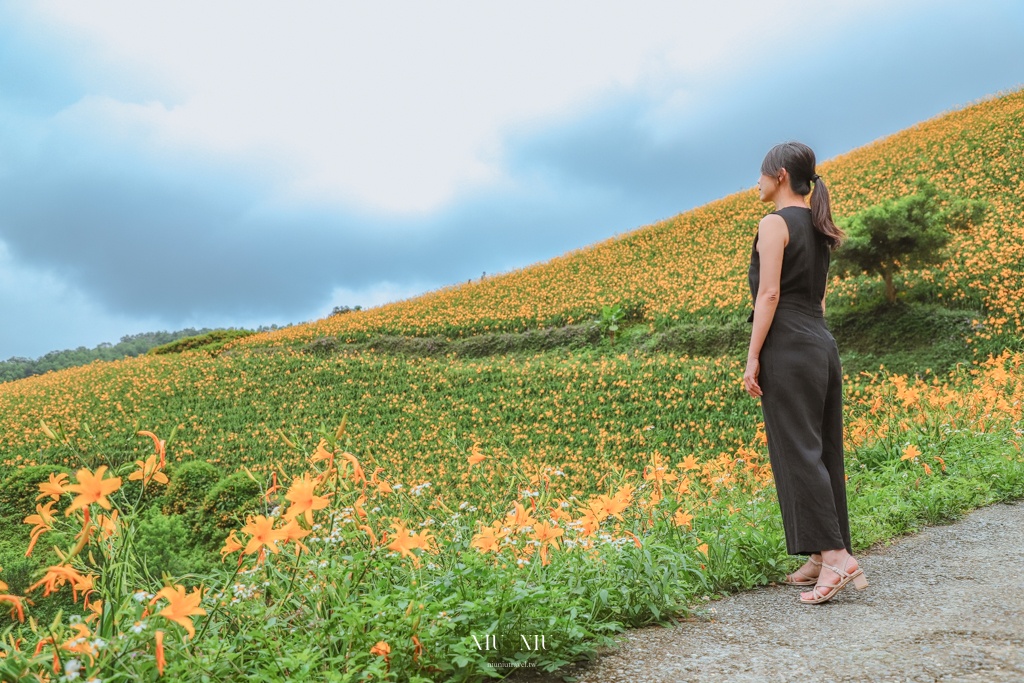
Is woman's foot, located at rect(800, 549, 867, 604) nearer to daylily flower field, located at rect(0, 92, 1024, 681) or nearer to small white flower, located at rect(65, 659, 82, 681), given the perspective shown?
daylily flower field, located at rect(0, 92, 1024, 681)

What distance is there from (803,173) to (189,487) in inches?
436

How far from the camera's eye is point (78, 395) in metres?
19.2

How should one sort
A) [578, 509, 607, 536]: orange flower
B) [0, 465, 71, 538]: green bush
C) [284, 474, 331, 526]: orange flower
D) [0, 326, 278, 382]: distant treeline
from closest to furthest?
[284, 474, 331, 526]: orange flower
[578, 509, 607, 536]: orange flower
[0, 465, 71, 538]: green bush
[0, 326, 278, 382]: distant treeline

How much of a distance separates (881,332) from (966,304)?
1537 mm

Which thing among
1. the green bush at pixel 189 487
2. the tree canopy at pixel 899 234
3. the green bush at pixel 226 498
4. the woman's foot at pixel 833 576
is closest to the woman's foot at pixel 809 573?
the woman's foot at pixel 833 576

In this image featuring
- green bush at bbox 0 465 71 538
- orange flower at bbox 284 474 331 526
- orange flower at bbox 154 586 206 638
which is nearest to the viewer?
orange flower at bbox 154 586 206 638

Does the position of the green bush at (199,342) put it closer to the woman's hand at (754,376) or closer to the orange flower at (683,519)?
the orange flower at (683,519)

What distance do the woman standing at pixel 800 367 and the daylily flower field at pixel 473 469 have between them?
0.39m

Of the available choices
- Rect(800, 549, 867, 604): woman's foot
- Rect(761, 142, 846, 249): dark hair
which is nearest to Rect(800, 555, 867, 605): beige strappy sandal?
Rect(800, 549, 867, 604): woman's foot

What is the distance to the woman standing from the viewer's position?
350 centimetres

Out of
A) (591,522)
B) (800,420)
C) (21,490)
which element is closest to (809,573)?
(800,420)

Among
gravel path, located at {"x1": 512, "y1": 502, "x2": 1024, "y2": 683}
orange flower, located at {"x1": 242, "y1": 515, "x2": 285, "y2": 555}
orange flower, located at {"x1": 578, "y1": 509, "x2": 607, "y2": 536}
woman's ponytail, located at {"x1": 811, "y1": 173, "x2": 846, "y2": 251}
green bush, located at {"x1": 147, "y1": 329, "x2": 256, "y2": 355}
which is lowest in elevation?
gravel path, located at {"x1": 512, "y1": 502, "x2": 1024, "y2": 683}

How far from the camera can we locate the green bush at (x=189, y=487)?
11883 mm

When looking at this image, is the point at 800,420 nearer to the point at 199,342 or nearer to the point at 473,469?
the point at 473,469
